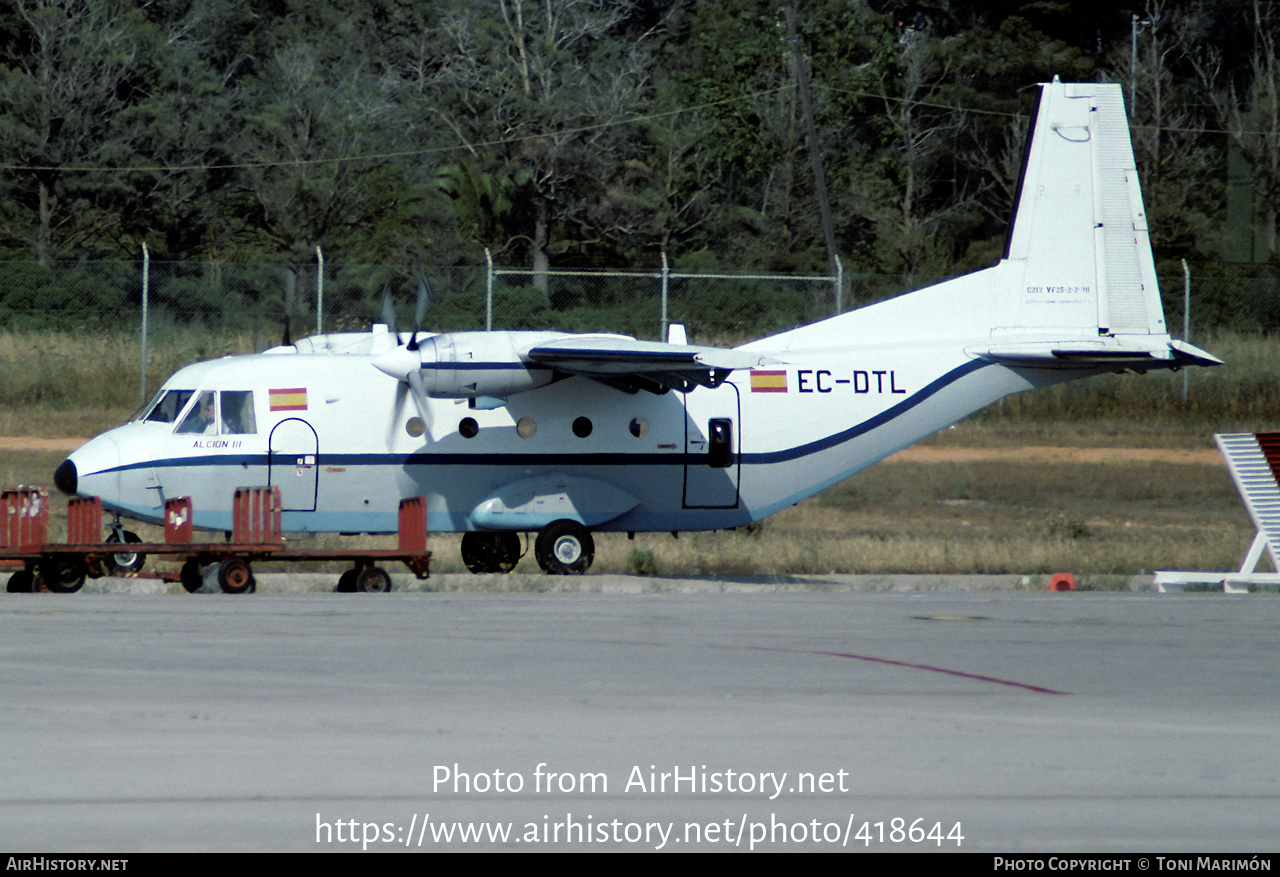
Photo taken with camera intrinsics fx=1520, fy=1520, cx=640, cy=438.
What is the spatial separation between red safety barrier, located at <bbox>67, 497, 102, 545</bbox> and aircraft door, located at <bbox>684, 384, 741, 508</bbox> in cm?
Answer: 699

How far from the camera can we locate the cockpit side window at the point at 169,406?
17.7 metres

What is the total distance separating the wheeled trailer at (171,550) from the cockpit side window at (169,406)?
1600 mm

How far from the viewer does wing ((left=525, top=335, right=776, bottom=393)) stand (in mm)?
16875

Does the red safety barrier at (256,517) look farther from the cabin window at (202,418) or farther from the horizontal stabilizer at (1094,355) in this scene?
the horizontal stabilizer at (1094,355)

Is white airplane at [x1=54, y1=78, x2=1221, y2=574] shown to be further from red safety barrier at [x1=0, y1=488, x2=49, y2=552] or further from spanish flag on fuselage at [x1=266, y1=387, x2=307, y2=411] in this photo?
red safety barrier at [x1=0, y1=488, x2=49, y2=552]

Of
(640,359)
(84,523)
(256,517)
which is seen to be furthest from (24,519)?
(640,359)

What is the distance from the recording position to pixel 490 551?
770 inches

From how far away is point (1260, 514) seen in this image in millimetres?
15781

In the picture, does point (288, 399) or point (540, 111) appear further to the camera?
point (540, 111)

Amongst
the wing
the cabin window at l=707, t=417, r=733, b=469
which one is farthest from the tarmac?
the cabin window at l=707, t=417, r=733, b=469

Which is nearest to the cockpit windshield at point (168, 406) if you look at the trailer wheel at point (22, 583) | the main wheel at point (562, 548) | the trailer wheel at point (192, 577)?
the trailer wheel at point (192, 577)

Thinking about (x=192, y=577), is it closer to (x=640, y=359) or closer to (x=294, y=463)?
(x=294, y=463)

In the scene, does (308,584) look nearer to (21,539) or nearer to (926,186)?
(21,539)

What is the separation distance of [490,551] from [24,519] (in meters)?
6.06
